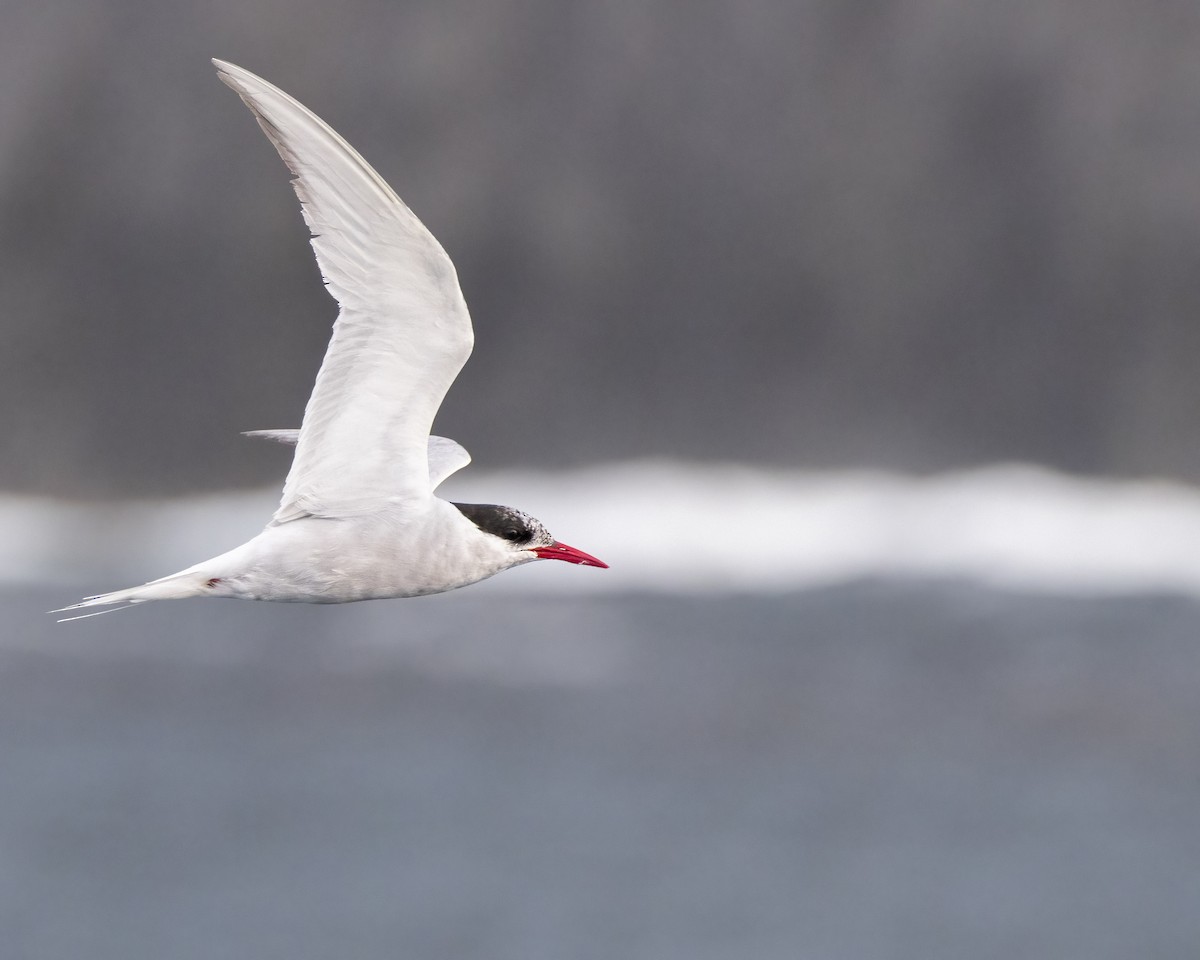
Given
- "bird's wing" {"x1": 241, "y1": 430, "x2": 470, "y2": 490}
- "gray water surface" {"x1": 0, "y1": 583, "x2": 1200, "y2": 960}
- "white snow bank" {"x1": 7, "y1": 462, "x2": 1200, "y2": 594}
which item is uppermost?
"white snow bank" {"x1": 7, "y1": 462, "x2": 1200, "y2": 594}

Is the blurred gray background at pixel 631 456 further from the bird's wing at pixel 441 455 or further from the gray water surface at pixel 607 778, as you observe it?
the bird's wing at pixel 441 455

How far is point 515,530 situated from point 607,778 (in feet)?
51.4

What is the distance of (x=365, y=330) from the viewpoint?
20.4ft

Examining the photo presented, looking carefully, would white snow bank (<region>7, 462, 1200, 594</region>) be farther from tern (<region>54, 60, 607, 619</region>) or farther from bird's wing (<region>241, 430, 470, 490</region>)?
tern (<region>54, 60, 607, 619</region>)

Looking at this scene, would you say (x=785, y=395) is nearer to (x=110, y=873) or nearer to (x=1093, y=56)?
(x=1093, y=56)

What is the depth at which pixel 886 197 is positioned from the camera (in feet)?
67.9

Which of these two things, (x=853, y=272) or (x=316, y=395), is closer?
(x=316, y=395)

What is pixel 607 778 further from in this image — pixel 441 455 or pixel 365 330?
pixel 365 330

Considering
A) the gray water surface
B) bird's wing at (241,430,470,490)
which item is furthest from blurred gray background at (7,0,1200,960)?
bird's wing at (241,430,470,490)

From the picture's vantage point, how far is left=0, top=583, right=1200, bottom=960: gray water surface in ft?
65.1

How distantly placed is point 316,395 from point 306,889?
1469cm

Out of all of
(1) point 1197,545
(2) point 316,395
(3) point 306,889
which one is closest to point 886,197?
(1) point 1197,545

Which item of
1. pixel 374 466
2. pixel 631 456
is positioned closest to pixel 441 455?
pixel 374 466

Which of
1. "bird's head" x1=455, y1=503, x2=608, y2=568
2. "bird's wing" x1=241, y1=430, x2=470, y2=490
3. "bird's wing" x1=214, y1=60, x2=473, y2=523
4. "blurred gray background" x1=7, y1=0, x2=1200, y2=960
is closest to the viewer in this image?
"bird's wing" x1=214, y1=60, x2=473, y2=523
